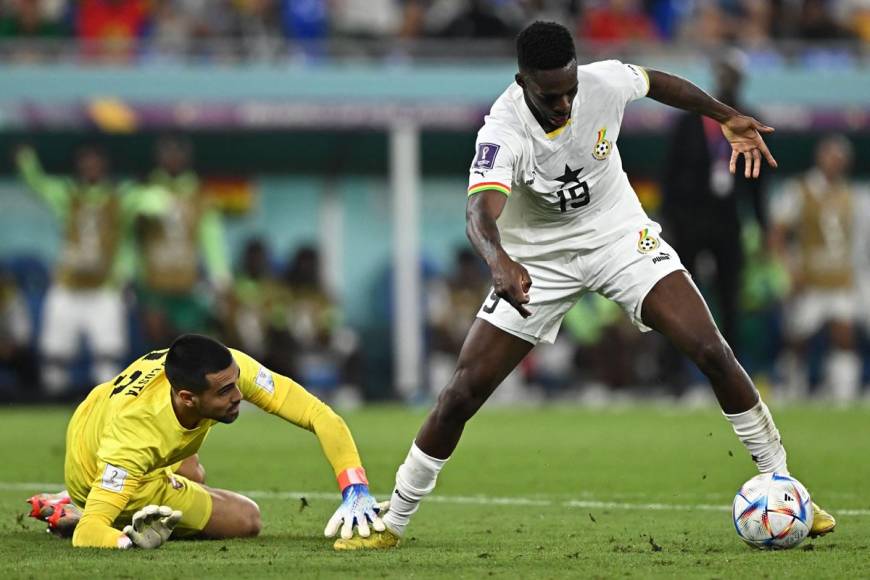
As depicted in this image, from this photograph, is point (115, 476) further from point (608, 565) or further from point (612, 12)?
point (612, 12)

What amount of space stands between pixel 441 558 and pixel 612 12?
44.0 ft

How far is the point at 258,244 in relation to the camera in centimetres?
1766

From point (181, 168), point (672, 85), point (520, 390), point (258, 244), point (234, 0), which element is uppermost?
point (672, 85)

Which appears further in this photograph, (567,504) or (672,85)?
(567,504)

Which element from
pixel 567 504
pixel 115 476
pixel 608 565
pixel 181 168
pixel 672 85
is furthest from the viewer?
pixel 181 168

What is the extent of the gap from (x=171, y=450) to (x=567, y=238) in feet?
6.62

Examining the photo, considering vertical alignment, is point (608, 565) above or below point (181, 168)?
above

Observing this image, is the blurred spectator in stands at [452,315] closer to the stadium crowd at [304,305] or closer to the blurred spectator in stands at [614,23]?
the stadium crowd at [304,305]

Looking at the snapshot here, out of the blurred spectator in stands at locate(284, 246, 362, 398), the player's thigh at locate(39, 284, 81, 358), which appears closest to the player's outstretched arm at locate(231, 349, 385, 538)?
the player's thigh at locate(39, 284, 81, 358)

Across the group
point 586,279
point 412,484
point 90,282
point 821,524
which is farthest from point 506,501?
point 90,282

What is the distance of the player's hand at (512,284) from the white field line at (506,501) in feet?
8.84

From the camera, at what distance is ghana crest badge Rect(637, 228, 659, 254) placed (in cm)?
719

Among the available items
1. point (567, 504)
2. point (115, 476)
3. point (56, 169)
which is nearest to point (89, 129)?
point (56, 169)

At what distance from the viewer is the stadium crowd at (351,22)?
1767 cm
